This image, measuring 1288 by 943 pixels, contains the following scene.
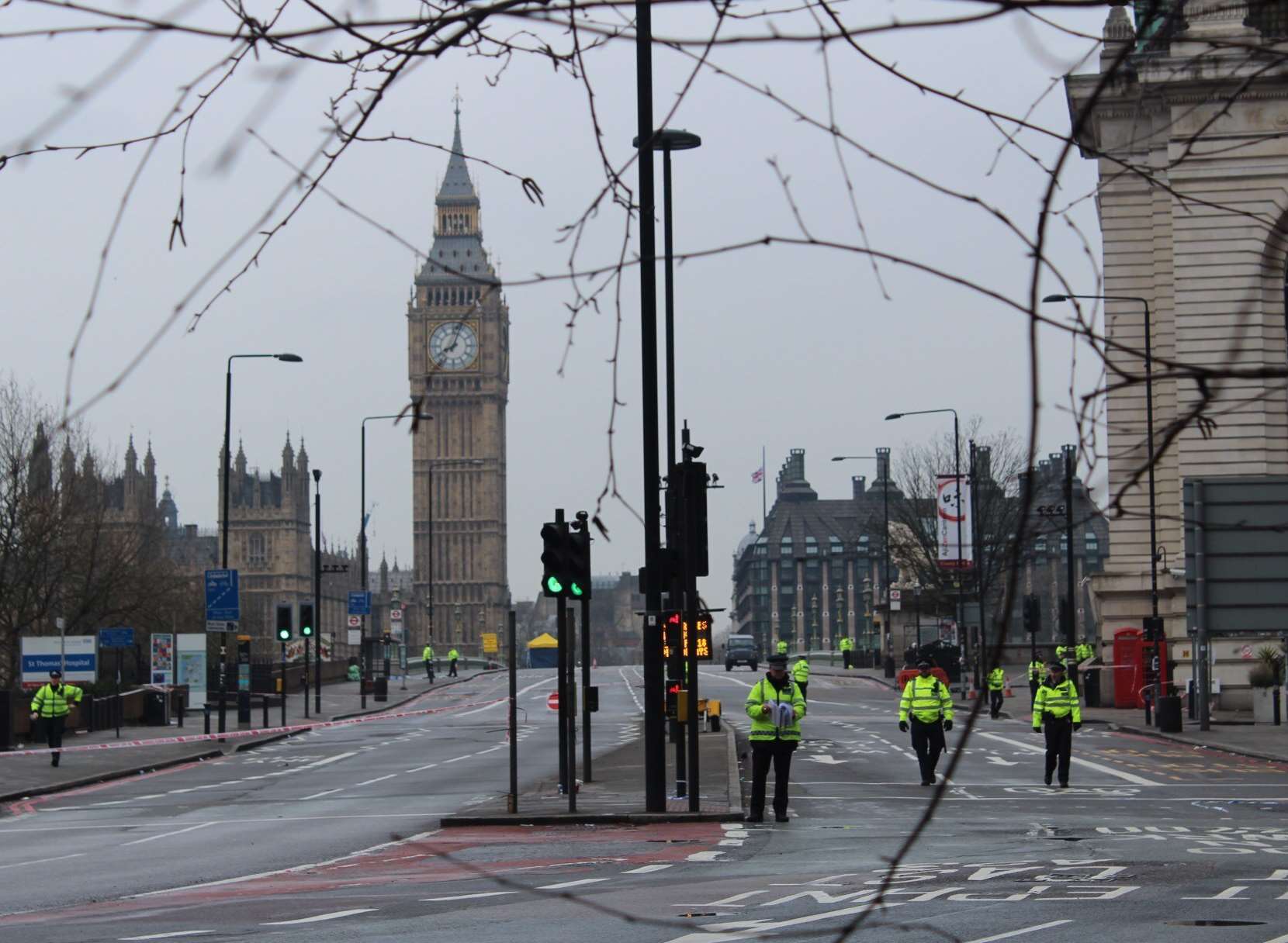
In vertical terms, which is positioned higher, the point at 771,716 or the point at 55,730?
the point at 771,716

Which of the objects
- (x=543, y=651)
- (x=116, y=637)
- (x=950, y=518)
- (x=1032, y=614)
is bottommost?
(x=543, y=651)

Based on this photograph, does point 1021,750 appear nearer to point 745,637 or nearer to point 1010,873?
point 1010,873

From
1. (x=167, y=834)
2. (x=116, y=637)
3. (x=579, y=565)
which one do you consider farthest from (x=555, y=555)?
(x=116, y=637)

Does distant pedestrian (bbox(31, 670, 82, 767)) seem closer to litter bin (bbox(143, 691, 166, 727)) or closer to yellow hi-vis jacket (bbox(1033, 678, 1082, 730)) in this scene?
litter bin (bbox(143, 691, 166, 727))

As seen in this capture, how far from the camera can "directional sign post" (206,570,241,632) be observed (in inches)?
1797

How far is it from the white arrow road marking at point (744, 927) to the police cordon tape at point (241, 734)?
86.2 ft

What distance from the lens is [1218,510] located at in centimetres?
3266

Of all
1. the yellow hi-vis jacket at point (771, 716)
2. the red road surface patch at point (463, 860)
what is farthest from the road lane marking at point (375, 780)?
the yellow hi-vis jacket at point (771, 716)

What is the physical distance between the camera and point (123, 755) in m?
38.7

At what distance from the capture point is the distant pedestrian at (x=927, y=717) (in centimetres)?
2548

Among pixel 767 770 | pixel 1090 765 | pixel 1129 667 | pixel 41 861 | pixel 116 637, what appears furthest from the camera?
pixel 1129 667

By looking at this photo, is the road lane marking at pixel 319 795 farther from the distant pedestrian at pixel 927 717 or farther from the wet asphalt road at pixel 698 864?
the distant pedestrian at pixel 927 717

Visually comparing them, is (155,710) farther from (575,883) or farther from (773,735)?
(575,883)

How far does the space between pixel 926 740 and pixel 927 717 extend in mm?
444
